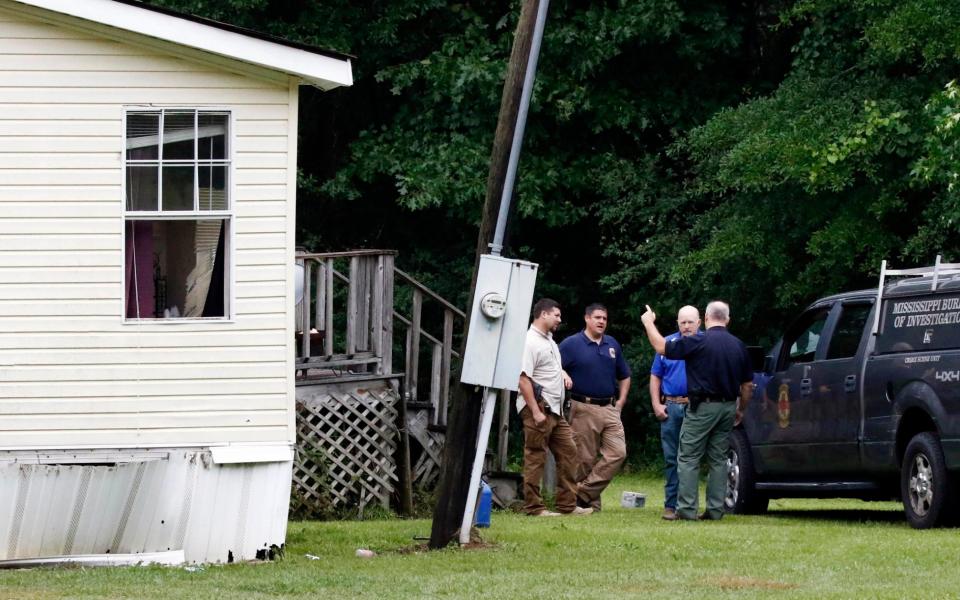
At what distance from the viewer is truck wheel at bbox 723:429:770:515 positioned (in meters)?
16.1

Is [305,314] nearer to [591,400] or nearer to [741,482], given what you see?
[591,400]

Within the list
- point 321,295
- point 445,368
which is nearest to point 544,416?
point 445,368

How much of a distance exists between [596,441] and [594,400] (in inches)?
15.6

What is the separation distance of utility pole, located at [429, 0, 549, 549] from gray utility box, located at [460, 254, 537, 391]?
12 cm

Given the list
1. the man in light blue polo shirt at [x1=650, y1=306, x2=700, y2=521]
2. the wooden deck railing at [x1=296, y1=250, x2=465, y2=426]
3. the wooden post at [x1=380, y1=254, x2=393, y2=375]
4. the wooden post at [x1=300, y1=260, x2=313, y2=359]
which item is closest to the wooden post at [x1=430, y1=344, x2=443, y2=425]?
the wooden deck railing at [x1=296, y1=250, x2=465, y2=426]

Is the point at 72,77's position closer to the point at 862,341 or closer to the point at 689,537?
the point at 689,537

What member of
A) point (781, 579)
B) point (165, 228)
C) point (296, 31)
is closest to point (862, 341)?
point (781, 579)

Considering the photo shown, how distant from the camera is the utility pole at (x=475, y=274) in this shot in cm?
1203

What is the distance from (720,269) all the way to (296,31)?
282 inches

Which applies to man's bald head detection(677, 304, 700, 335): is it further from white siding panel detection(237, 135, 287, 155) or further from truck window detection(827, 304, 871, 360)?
white siding panel detection(237, 135, 287, 155)

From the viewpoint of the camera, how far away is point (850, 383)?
14.3m

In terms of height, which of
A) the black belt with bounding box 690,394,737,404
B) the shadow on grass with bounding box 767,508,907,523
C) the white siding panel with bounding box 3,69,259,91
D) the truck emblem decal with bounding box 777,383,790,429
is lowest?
the shadow on grass with bounding box 767,508,907,523

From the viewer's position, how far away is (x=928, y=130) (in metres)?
19.7

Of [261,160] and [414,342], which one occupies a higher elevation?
[261,160]
